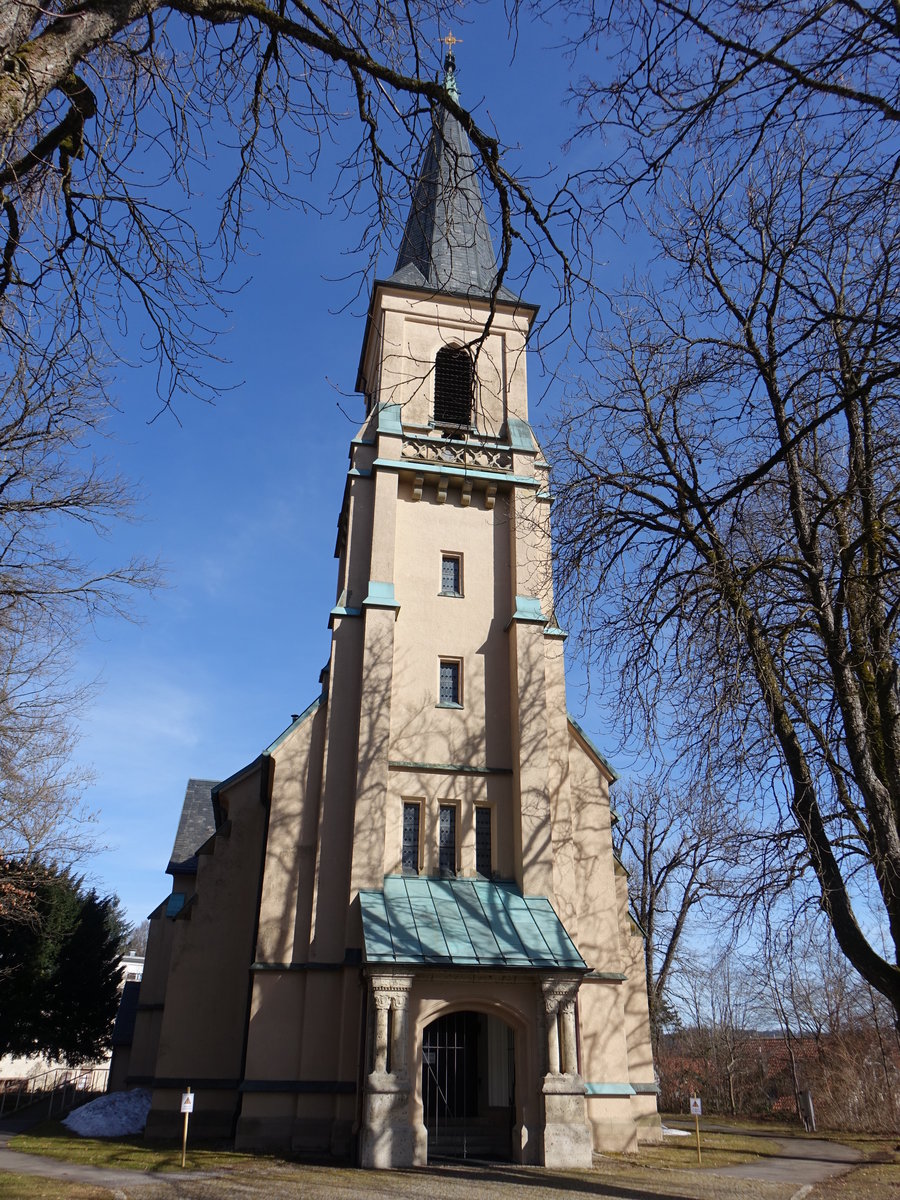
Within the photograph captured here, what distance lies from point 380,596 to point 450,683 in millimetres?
2413

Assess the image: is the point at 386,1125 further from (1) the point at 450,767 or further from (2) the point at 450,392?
(2) the point at 450,392

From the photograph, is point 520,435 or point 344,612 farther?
point 520,435

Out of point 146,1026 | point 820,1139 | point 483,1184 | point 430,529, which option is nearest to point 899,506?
point 483,1184

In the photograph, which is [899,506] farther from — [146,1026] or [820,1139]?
[146,1026]

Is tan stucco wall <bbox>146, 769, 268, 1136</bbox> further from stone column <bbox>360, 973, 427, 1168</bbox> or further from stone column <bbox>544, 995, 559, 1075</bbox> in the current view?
stone column <bbox>544, 995, 559, 1075</bbox>

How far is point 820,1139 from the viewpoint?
75.5 ft

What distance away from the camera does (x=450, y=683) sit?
19453 mm

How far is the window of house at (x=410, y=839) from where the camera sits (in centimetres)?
1762

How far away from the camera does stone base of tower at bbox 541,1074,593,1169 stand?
14039mm

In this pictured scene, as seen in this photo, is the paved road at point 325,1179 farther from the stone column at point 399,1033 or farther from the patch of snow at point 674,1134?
the patch of snow at point 674,1134

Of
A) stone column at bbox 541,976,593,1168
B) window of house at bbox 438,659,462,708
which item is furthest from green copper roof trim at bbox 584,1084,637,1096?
window of house at bbox 438,659,462,708

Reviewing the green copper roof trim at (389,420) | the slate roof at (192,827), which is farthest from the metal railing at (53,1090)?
the green copper roof trim at (389,420)

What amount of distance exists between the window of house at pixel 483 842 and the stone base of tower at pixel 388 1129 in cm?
460

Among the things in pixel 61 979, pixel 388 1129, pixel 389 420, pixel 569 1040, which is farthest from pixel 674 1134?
pixel 61 979
